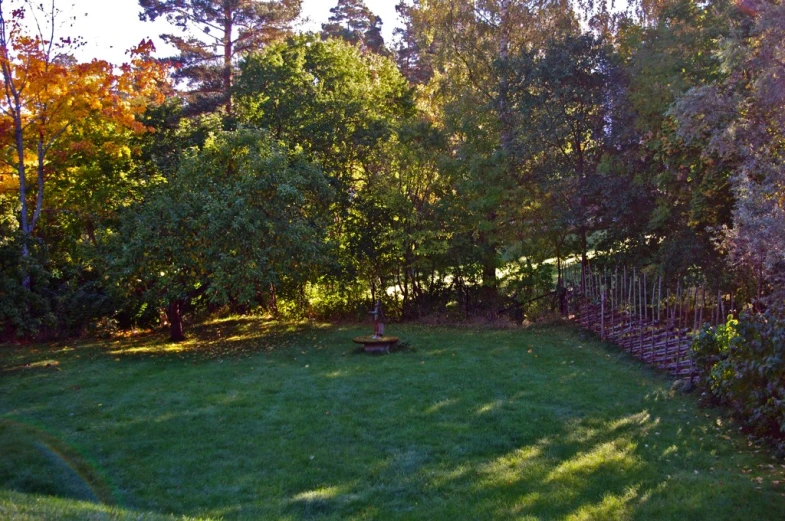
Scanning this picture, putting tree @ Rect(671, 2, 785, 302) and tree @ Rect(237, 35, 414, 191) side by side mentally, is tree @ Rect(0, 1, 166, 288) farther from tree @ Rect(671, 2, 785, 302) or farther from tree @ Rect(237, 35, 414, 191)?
tree @ Rect(671, 2, 785, 302)

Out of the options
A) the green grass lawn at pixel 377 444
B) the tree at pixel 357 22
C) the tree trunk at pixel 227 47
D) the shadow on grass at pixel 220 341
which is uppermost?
the tree at pixel 357 22

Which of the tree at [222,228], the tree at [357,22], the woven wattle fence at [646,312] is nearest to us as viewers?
the woven wattle fence at [646,312]

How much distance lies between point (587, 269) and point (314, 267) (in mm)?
7420

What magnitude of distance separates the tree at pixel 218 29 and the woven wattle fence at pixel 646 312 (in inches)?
659

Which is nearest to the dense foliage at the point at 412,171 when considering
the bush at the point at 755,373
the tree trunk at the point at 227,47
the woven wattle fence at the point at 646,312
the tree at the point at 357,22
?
the woven wattle fence at the point at 646,312

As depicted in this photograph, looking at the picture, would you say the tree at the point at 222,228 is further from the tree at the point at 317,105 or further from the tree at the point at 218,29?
the tree at the point at 218,29

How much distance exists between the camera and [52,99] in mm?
15492

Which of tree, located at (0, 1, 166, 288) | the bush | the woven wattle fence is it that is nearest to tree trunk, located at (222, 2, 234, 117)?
tree, located at (0, 1, 166, 288)

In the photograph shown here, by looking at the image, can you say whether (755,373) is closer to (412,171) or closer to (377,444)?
(377,444)

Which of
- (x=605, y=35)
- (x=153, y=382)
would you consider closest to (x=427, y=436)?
(x=153, y=382)

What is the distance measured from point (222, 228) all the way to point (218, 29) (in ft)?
54.0

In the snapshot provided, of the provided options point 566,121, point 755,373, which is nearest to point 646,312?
point 755,373

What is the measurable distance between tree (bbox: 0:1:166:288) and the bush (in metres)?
14.3

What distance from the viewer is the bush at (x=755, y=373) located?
650 centimetres
